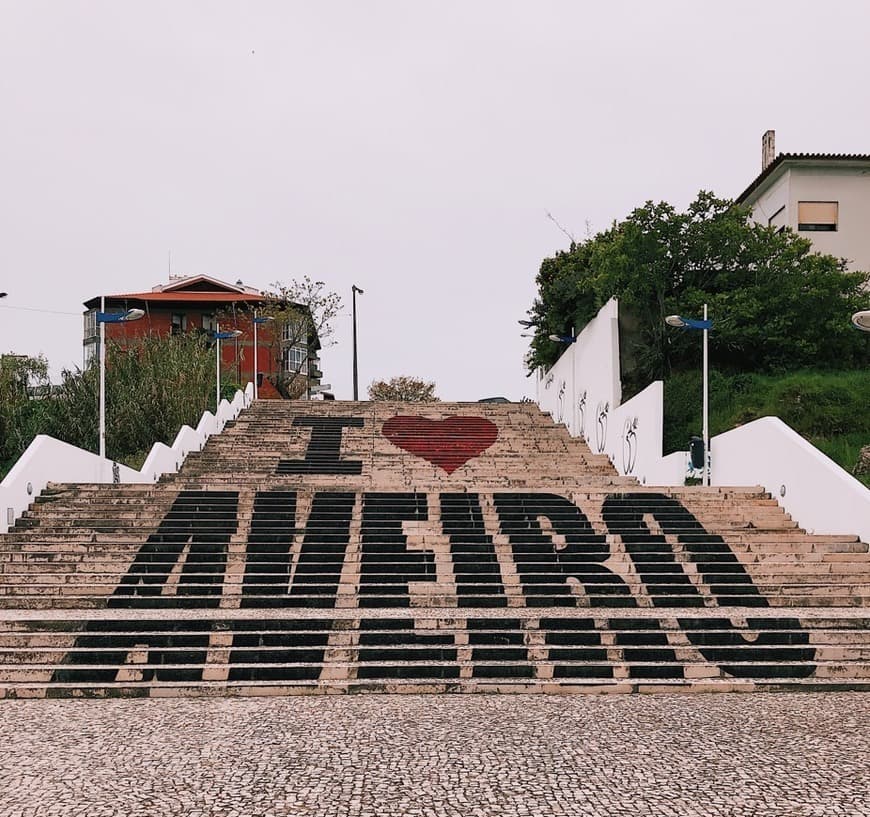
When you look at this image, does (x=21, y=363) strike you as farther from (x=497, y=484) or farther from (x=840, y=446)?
(x=840, y=446)

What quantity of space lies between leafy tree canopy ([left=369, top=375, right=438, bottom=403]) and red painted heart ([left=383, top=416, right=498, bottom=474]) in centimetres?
3978

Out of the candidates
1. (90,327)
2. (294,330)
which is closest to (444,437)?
(294,330)

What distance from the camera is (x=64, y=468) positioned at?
1534 centimetres

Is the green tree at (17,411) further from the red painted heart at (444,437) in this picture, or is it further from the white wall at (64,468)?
the red painted heart at (444,437)

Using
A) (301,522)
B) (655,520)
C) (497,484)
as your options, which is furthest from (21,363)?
(655,520)

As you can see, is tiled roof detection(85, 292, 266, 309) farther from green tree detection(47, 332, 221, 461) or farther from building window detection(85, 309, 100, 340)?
green tree detection(47, 332, 221, 461)

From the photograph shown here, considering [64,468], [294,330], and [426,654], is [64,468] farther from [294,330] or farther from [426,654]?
[294,330]

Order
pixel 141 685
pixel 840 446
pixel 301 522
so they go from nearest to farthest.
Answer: pixel 141 685 → pixel 301 522 → pixel 840 446

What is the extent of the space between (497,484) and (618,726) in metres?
12.6

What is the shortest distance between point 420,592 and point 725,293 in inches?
591

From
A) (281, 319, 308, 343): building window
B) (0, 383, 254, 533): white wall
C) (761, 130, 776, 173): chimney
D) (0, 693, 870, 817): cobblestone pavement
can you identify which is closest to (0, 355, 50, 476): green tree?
(0, 383, 254, 533): white wall

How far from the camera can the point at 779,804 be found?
4.97m

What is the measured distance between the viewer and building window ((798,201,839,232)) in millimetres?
28953

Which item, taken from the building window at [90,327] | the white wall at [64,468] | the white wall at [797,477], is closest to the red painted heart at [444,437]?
the white wall at [64,468]
